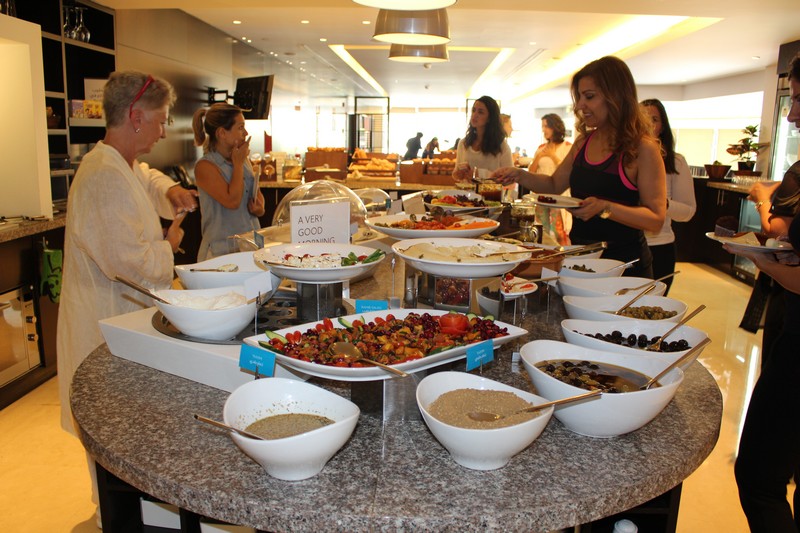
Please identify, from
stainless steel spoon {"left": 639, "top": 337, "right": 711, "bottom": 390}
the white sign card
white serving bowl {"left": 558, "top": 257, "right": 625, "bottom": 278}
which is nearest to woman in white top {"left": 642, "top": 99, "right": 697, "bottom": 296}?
white serving bowl {"left": 558, "top": 257, "right": 625, "bottom": 278}

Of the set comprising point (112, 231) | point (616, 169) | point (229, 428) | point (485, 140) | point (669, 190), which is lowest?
point (229, 428)

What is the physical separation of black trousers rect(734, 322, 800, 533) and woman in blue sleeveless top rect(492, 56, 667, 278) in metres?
0.99

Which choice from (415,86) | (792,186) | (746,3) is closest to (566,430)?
(792,186)

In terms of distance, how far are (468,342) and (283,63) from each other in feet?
41.2

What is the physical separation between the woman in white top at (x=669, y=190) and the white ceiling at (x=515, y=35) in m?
3.15

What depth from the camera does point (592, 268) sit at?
248 cm

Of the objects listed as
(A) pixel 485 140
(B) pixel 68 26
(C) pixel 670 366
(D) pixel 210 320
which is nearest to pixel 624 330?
(C) pixel 670 366

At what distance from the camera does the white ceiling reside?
22.0ft

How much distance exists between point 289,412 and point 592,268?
5.09 ft

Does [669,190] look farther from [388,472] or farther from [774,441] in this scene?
[388,472]

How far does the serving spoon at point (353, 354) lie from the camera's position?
4.16ft

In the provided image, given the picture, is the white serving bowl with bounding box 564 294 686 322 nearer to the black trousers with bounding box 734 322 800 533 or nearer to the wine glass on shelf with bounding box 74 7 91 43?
the black trousers with bounding box 734 322 800 533

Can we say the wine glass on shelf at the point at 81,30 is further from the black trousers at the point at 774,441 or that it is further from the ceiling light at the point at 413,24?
the black trousers at the point at 774,441

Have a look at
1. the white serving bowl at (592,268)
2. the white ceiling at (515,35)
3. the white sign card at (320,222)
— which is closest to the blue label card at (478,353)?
the white serving bowl at (592,268)
